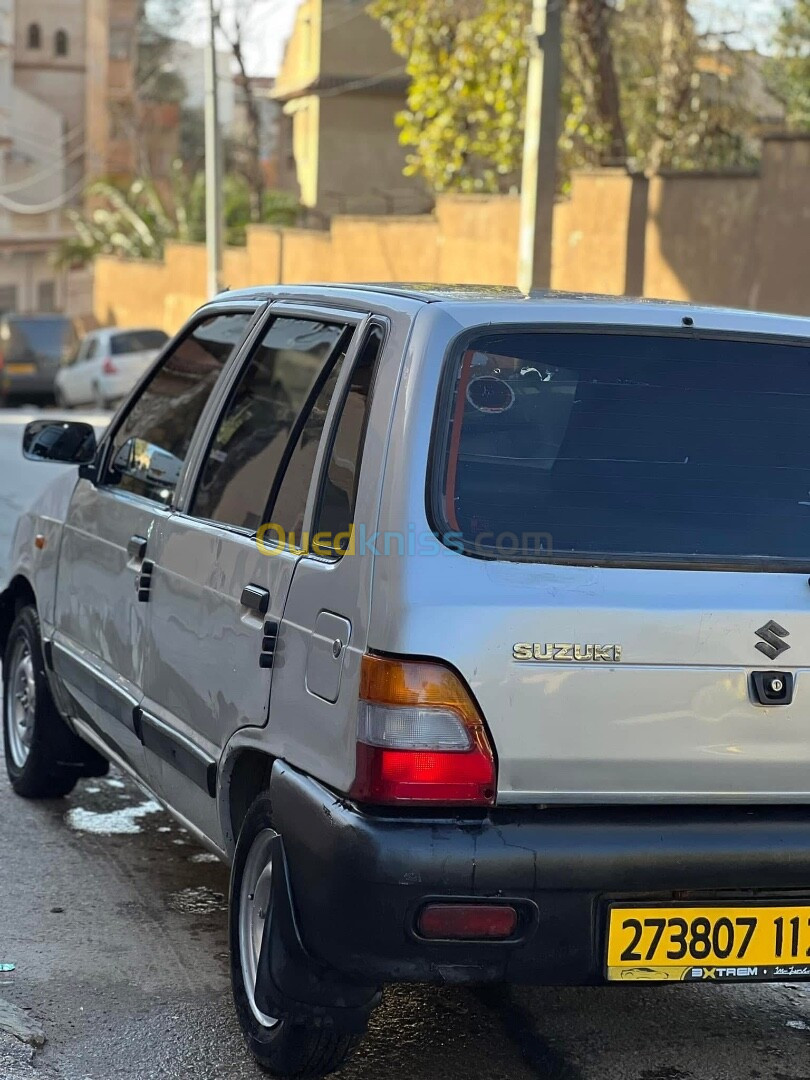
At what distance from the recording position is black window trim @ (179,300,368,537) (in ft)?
12.9

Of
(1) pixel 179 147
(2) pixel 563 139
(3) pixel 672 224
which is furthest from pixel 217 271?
(1) pixel 179 147

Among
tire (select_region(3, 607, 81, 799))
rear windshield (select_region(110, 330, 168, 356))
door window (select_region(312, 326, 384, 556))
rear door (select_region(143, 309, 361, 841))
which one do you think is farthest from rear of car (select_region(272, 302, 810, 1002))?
rear windshield (select_region(110, 330, 168, 356))

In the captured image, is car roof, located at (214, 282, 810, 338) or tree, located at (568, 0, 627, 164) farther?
tree, located at (568, 0, 627, 164)

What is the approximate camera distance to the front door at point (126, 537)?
4.61 meters

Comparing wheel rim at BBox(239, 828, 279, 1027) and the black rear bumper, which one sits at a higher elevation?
the black rear bumper

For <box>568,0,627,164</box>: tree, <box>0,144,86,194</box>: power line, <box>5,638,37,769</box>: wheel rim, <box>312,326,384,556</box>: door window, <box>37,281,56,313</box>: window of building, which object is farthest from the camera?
<box>37,281,56,313</box>: window of building

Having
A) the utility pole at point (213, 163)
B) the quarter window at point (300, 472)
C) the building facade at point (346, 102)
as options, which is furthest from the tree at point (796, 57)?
the quarter window at point (300, 472)

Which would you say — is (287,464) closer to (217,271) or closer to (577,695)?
(577,695)

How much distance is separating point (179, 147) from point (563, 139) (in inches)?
1693

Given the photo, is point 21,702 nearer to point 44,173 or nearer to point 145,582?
point 145,582

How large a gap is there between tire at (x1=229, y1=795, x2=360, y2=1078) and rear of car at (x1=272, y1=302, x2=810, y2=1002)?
245 mm

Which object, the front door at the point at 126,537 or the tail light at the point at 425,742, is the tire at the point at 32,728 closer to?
the front door at the point at 126,537

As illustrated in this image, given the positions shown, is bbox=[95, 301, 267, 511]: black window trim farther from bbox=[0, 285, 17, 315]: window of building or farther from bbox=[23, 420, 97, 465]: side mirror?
bbox=[0, 285, 17, 315]: window of building

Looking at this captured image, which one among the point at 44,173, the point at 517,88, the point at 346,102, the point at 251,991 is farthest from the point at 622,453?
the point at 44,173
